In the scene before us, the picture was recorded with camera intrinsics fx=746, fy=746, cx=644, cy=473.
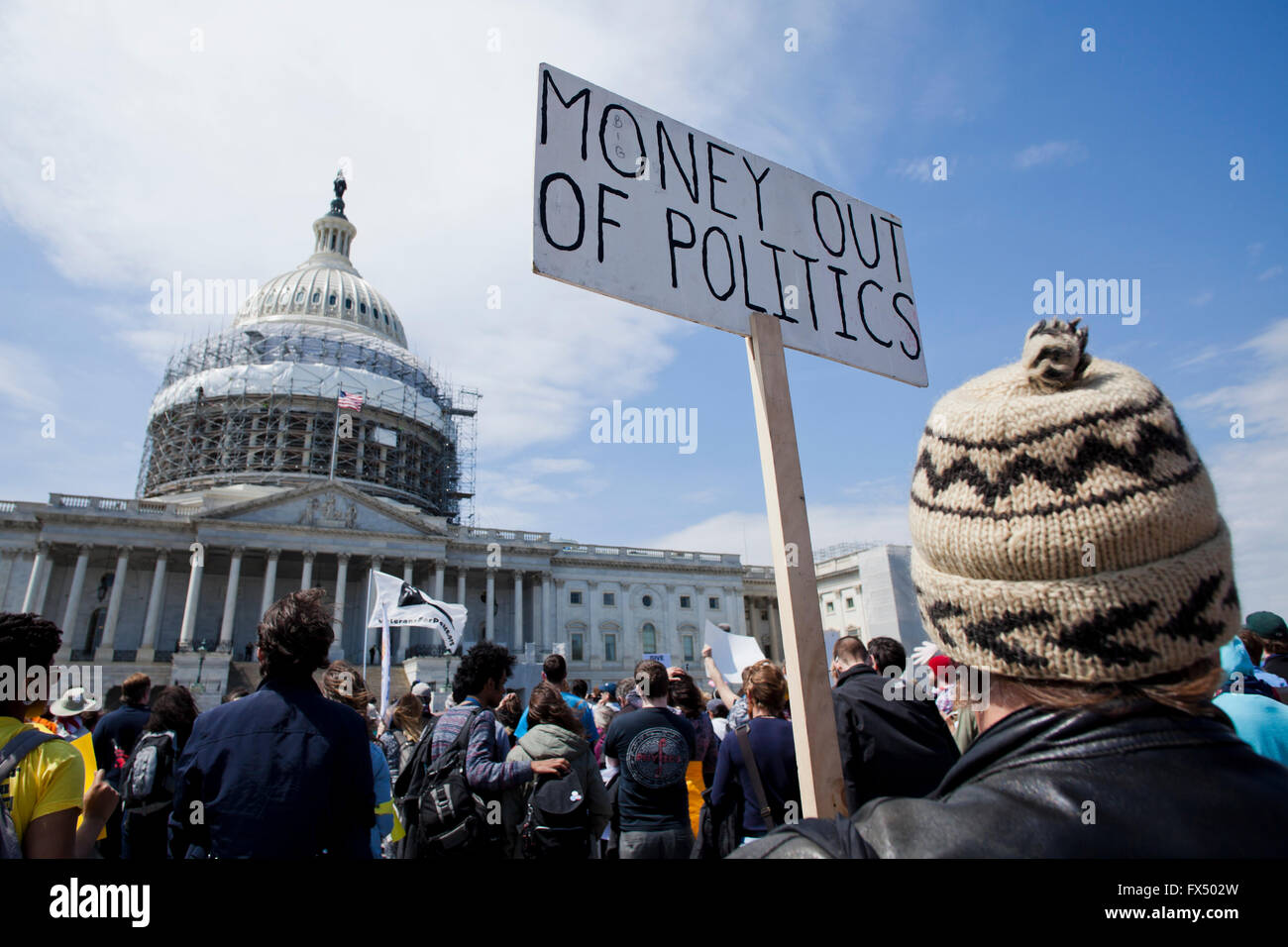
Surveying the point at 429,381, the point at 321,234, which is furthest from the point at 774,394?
the point at 321,234

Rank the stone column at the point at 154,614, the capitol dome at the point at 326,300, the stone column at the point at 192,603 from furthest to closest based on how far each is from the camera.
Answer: the capitol dome at the point at 326,300 < the stone column at the point at 192,603 < the stone column at the point at 154,614

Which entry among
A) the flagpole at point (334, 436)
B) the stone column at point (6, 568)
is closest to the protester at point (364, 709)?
the flagpole at point (334, 436)

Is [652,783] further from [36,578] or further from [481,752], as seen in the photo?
[36,578]

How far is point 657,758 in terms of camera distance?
576cm

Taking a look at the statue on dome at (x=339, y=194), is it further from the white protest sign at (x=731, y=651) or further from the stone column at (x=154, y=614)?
the white protest sign at (x=731, y=651)

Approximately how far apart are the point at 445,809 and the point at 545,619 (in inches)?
1822

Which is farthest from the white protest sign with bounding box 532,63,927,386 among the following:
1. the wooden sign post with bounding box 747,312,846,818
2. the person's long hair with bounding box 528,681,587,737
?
the person's long hair with bounding box 528,681,587,737

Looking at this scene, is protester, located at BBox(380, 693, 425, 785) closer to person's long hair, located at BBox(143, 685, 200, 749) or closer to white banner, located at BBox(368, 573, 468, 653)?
person's long hair, located at BBox(143, 685, 200, 749)

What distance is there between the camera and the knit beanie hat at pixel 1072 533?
1.30m

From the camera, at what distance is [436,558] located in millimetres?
46688

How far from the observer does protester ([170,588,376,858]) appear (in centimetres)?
324

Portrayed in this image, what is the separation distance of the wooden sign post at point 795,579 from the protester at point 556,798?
2996 mm
